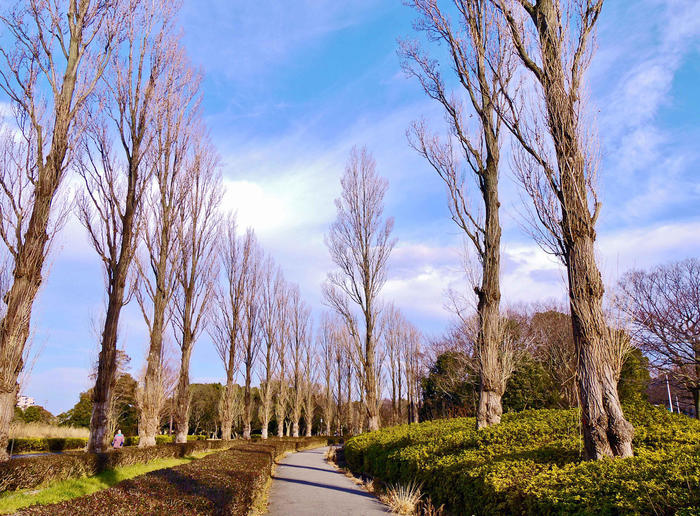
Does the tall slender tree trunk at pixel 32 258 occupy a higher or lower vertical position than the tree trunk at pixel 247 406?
higher

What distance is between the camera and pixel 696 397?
17.4 meters

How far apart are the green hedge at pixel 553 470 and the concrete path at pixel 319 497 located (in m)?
0.83

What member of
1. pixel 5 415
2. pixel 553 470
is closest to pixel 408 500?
pixel 553 470

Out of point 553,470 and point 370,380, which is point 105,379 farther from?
point 370,380

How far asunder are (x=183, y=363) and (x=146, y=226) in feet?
18.2

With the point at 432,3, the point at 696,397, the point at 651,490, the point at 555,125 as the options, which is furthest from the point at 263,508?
the point at 696,397

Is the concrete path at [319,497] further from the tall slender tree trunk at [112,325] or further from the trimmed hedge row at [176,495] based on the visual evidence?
the tall slender tree trunk at [112,325]

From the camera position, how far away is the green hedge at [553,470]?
3414 mm

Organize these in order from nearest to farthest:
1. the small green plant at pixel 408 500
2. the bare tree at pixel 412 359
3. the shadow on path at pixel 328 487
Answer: the small green plant at pixel 408 500 → the shadow on path at pixel 328 487 → the bare tree at pixel 412 359

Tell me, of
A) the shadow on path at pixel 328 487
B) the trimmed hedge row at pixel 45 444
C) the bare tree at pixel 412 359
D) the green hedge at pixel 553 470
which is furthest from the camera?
the bare tree at pixel 412 359

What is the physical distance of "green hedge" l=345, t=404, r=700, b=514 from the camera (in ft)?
11.2

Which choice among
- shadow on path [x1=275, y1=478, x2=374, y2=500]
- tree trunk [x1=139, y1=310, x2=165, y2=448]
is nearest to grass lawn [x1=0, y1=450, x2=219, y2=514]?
shadow on path [x1=275, y1=478, x2=374, y2=500]

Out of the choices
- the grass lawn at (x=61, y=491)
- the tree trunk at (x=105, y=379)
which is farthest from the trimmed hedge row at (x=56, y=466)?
the tree trunk at (x=105, y=379)

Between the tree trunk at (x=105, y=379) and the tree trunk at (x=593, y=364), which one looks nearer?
the tree trunk at (x=593, y=364)
